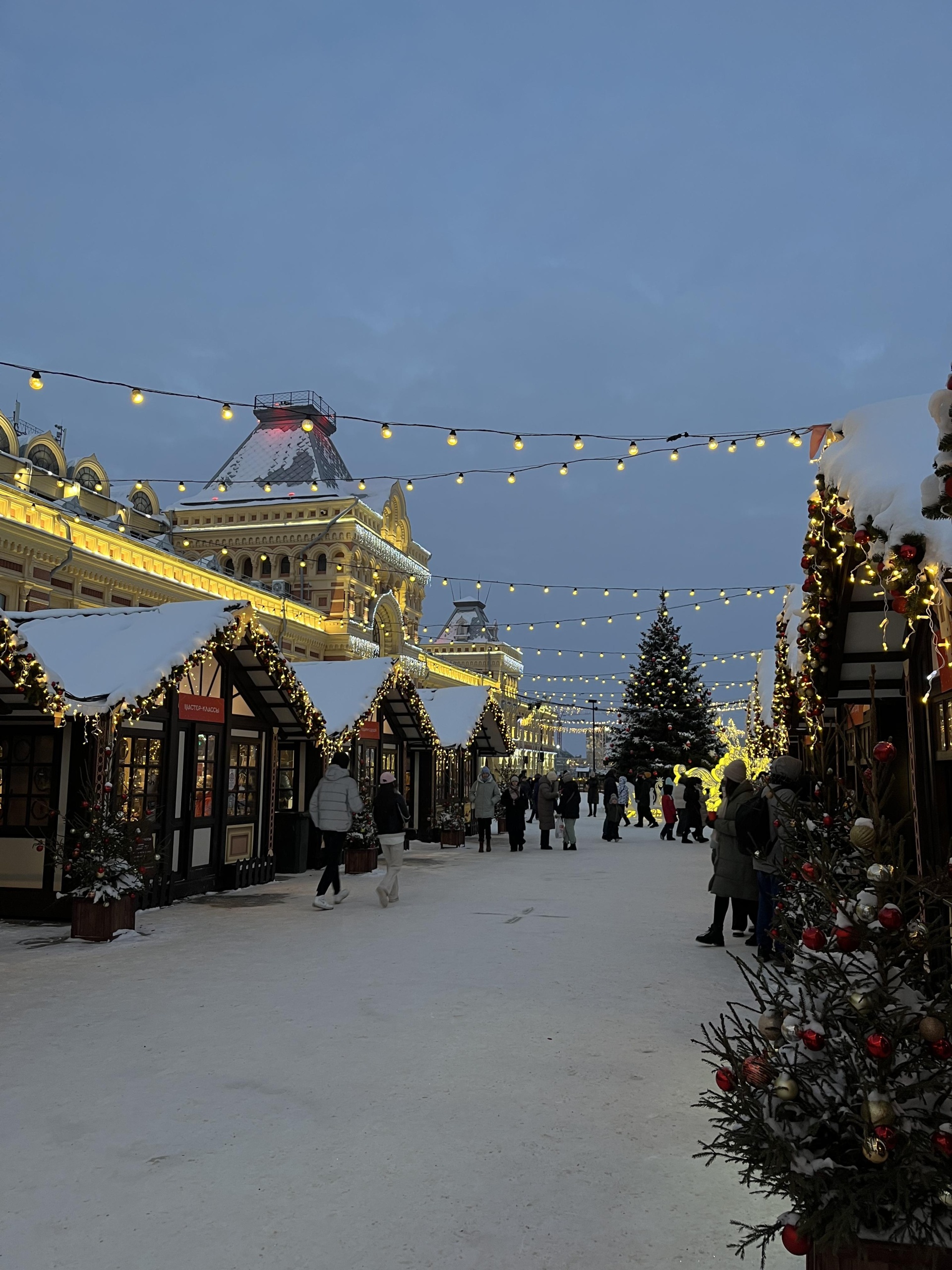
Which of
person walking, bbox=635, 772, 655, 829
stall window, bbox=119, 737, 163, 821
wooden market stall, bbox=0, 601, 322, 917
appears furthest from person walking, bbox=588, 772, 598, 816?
stall window, bbox=119, 737, 163, 821

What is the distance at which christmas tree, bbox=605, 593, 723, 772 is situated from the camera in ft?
98.5

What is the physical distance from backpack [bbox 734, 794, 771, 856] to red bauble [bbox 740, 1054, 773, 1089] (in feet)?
17.8

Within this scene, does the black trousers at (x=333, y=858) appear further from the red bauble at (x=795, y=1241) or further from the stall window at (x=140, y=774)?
the red bauble at (x=795, y=1241)

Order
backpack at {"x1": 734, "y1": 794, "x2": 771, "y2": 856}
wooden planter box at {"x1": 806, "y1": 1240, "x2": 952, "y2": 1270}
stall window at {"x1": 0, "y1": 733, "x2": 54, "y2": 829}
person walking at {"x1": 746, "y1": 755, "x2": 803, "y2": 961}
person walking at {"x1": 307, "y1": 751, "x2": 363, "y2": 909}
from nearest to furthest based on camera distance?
1. wooden planter box at {"x1": 806, "y1": 1240, "x2": 952, "y2": 1270}
2. person walking at {"x1": 746, "y1": 755, "x2": 803, "y2": 961}
3. backpack at {"x1": 734, "y1": 794, "x2": 771, "y2": 856}
4. stall window at {"x1": 0, "y1": 733, "x2": 54, "y2": 829}
5. person walking at {"x1": 307, "y1": 751, "x2": 363, "y2": 909}

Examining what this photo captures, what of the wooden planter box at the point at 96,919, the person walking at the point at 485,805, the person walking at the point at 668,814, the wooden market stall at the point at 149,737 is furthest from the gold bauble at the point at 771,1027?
the person walking at the point at 668,814

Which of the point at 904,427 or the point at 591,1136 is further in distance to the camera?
the point at 904,427

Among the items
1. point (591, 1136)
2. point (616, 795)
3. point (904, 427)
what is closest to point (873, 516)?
point (904, 427)

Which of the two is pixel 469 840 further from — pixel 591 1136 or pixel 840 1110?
pixel 840 1110

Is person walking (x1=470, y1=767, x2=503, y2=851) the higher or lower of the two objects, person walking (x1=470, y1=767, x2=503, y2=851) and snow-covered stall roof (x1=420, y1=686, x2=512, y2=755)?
the lower

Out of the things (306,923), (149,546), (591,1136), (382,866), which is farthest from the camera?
(149,546)

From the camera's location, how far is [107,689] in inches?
373

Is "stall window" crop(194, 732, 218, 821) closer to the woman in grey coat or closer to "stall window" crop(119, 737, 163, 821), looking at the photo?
"stall window" crop(119, 737, 163, 821)

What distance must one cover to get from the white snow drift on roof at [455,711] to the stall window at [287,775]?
5793 millimetres

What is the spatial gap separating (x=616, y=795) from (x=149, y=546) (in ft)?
46.1
